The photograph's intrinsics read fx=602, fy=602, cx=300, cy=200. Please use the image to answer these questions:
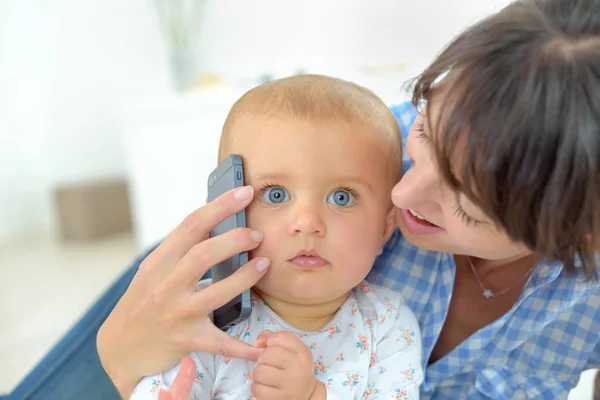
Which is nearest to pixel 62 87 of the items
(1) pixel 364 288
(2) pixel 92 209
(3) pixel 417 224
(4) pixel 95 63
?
(4) pixel 95 63

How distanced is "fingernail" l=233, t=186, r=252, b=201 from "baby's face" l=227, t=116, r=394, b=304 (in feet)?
0.13

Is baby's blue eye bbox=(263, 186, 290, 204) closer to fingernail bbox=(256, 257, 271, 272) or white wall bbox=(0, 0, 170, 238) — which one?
fingernail bbox=(256, 257, 271, 272)

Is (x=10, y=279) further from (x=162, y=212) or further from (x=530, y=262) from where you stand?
(x=530, y=262)

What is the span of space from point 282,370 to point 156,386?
0.18 meters

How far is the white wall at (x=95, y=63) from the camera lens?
9.66ft

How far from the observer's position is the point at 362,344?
3.05 ft

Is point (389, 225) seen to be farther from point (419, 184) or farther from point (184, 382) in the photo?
point (184, 382)

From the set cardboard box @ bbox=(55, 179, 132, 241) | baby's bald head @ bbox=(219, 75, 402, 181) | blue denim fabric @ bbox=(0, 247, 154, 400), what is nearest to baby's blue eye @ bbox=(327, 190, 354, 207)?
baby's bald head @ bbox=(219, 75, 402, 181)

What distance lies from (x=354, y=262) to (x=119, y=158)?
292 cm

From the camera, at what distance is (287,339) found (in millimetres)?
Result: 802

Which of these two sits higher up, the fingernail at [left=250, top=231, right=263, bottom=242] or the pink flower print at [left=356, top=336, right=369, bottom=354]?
the fingernail at [left=250, top=231, right=263, bottom=242]

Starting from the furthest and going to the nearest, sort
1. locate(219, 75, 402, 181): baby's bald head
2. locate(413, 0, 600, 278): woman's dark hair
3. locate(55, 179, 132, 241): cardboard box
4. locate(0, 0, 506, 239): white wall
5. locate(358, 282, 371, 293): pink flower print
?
locate(55, 179, 132, 241): cardboard box → locate(0, 0, 506, 239): white wall → locate(358, 282, 371, 293): pink flower print → locate(219, 75, 402, 181): baby's bald head → locate(413, 0, 600, 278): woman's dark hair

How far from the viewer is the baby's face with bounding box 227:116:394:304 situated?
2.77 feet

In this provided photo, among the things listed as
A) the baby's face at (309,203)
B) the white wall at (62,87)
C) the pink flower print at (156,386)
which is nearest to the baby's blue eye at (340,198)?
the baby's face at (309,203)
